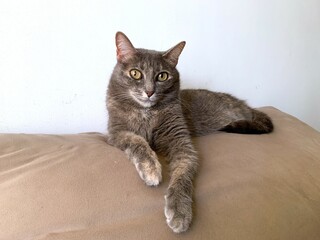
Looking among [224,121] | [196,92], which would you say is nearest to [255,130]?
[224,121]

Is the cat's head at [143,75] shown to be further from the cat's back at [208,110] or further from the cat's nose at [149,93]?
the cat's back at [208,110]

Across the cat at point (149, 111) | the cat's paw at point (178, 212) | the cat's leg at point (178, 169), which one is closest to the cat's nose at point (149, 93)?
the cat at point (149, 111)

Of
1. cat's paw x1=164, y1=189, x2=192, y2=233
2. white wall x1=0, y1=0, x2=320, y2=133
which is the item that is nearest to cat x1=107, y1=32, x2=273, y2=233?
cat's paw x1=164, y1=189, x2=192, y2=233

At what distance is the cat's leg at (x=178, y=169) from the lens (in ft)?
2.46

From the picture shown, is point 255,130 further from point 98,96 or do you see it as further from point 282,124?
point 98,96

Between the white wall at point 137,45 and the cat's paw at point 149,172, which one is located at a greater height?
the white wall at point 137,45

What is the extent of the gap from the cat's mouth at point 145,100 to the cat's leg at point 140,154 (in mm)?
110

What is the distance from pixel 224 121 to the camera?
4.43ft

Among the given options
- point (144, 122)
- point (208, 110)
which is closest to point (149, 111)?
point (144, 122)

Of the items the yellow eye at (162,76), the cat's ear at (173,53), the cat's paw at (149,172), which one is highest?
the cat's ear at (173,53)

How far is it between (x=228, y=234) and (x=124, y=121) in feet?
1.72

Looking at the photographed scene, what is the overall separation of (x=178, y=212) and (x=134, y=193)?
13cm

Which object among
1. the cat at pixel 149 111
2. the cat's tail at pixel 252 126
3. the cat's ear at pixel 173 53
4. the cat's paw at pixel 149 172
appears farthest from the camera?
the cat's tail at pixel 252 126

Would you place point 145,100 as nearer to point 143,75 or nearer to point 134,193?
point 143,75
